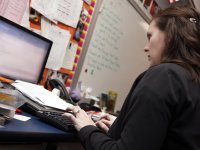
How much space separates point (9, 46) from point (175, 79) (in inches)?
31.5

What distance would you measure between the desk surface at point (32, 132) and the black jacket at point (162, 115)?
136mm

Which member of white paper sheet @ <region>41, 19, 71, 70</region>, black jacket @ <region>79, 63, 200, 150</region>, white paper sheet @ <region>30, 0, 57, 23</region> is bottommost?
black jacket @ <region>79, 63, 200, 150</region>

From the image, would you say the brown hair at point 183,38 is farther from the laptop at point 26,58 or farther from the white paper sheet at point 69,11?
the white paper sheet at point 69,11

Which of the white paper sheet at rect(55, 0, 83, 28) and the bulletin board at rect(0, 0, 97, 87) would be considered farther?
the white paper sheet at rect(55, 0, 83, 28)

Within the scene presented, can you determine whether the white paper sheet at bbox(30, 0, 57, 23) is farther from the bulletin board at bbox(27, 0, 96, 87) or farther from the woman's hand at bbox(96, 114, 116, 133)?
the woman's hand at bbox(96, 114, 116, 133)

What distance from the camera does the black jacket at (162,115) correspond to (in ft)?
2.55

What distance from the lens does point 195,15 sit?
1006mm

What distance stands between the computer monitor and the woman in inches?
20.1

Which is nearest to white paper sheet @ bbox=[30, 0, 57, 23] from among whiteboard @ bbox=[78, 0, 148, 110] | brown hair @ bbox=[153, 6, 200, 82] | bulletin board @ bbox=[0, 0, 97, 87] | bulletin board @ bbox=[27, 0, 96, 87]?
bulletin board @ bbox=[0, 0, 97, 87]

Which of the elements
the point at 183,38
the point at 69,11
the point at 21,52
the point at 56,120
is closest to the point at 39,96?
the point at 56,120

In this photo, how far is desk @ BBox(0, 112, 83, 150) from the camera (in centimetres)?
78

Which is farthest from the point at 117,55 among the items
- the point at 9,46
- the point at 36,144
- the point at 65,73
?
the point at 36,144

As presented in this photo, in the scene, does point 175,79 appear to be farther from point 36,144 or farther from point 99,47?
point 99,47

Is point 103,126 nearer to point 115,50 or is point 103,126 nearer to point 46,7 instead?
point 46,7
